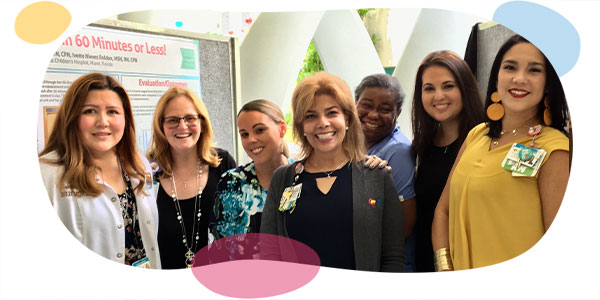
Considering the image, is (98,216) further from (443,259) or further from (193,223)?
(443,259)

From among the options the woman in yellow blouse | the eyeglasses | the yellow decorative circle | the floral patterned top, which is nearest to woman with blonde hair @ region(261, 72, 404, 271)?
the floral patterned top

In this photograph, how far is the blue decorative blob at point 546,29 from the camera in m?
1.65

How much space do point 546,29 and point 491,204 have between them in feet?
1.90

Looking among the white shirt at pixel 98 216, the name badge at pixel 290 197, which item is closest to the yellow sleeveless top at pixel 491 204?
the name badge at pixel 290 197

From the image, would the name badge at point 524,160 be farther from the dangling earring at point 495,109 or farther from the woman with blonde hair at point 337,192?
the woman with blonde hair at point 337,192

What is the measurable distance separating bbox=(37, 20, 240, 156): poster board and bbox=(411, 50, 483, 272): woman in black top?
2.06ft

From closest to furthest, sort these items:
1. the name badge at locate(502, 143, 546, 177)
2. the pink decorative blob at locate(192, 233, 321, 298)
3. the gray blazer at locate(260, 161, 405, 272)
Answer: the name badge at locate(502, 143, 546, 177), the gray blazer at locate(260, 161, 405, 272), the pink decorative blob at locate(192, 233, 321, 298)

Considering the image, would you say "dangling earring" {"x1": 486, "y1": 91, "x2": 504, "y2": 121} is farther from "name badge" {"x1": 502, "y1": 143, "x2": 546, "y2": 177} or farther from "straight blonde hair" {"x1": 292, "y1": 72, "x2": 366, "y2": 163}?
"straight blonde hair" {"x1": 292, "y1": 72, "x2": 366, "y2": 163}

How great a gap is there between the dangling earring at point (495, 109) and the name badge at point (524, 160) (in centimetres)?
11

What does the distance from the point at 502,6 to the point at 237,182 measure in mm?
1052

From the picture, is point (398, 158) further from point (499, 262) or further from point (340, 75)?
point (499, 262)

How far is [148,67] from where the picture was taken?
1.82m

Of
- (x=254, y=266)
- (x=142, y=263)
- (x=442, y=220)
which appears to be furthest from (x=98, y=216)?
(x=442, y=220)

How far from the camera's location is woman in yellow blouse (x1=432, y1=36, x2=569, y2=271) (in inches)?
63.6
